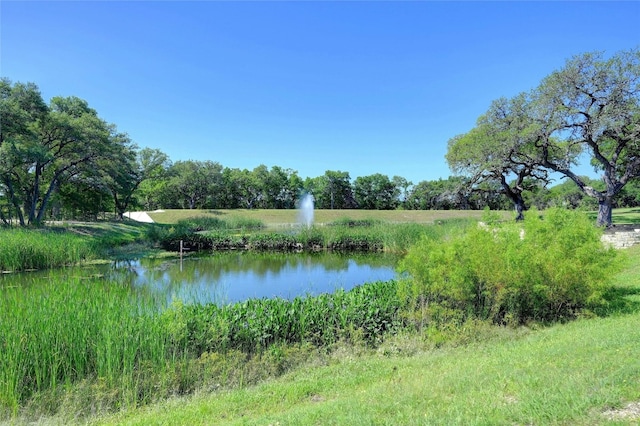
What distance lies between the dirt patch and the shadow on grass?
428 centimetres

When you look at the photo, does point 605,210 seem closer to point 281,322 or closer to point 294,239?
point 281,322

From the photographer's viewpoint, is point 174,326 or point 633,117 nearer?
point 174,326

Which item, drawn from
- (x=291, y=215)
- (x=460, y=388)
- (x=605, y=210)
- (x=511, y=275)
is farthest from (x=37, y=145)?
(x=291, y=215)

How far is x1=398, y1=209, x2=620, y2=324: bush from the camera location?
6770 millimetres

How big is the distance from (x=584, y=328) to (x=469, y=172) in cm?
2077

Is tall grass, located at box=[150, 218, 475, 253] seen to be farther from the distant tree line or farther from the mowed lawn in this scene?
the mowed lawn

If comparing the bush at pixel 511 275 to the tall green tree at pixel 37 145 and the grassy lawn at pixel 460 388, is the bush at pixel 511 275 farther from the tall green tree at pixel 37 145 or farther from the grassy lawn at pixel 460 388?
the tall green tree at pixel 37 145

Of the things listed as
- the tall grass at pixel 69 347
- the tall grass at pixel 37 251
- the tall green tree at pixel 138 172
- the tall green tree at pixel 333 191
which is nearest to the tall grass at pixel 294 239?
the tall grass at pixel 37 251

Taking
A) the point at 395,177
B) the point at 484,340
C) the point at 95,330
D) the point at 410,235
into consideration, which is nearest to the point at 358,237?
the point at 410,235

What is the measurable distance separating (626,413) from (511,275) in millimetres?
3996

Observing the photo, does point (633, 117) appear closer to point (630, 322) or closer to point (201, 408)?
point (630, 322)

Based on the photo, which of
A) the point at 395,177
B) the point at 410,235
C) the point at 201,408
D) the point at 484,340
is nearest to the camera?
the point at 201,408

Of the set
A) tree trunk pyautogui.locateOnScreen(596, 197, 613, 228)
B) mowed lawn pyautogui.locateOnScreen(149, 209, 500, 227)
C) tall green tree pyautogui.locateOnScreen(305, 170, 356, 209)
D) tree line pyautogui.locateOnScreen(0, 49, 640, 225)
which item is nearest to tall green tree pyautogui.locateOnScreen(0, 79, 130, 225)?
tree line pyautogui.locateOnScreen(0, 49, 640, 225)

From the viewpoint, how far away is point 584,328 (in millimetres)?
5926
